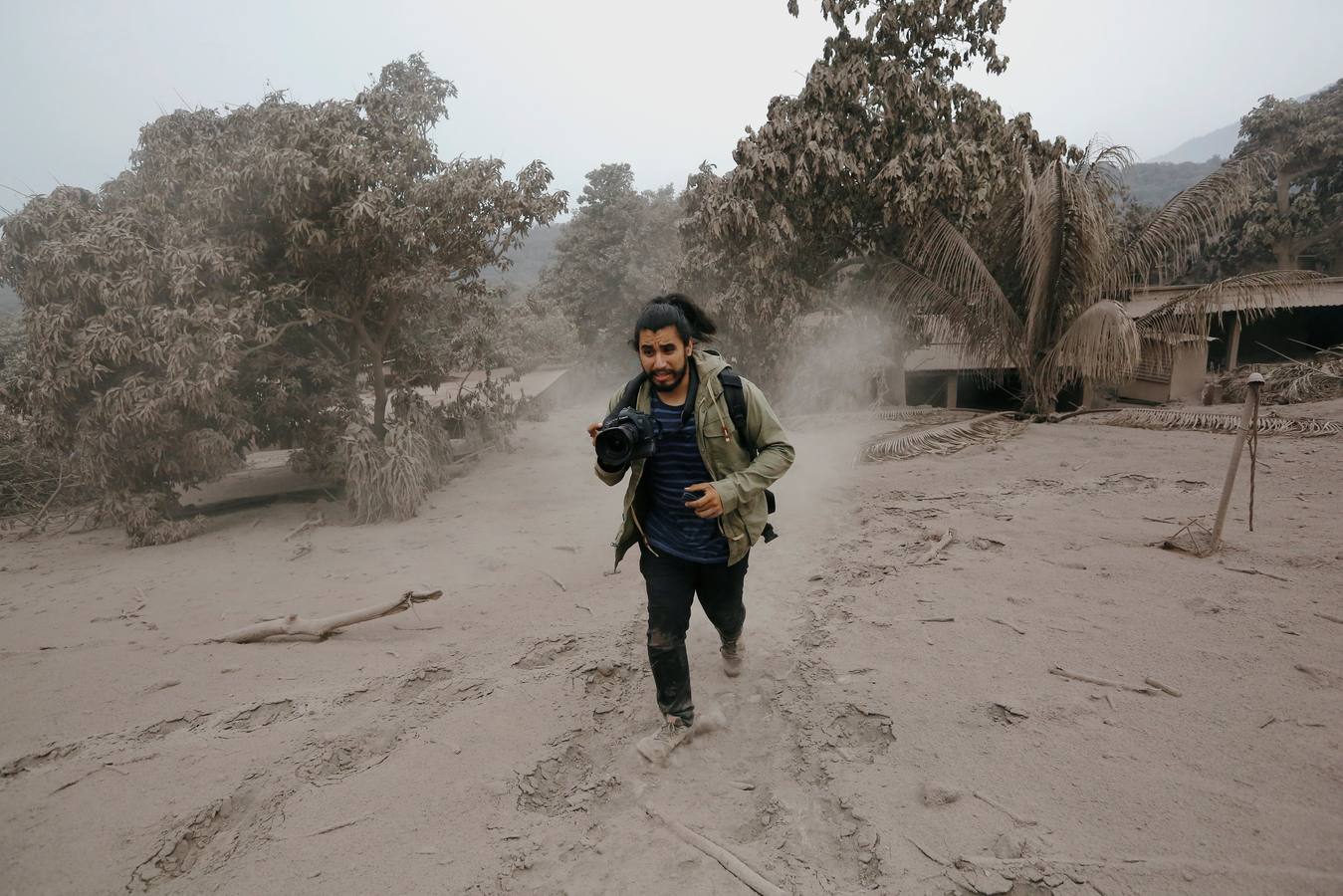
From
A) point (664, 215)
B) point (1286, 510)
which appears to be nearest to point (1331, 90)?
point (664, 215)

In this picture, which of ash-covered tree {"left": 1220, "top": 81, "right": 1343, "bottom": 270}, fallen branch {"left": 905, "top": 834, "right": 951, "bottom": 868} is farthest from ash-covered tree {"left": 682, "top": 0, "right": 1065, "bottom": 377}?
ash-covered tree {"left": 1220, "top": 81, "right": 1343, "bottom": 270}

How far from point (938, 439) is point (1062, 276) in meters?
2.74

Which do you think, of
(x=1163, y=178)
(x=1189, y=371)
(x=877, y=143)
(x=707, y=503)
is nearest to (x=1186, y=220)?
(x=877, y=143)

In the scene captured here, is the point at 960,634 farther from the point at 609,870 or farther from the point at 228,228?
the point at 228,228

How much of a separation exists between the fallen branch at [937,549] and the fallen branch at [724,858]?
2564mm

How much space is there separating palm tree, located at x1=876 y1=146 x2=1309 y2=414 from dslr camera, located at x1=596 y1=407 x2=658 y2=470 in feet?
23.3

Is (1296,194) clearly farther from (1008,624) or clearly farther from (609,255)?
(1008,624)

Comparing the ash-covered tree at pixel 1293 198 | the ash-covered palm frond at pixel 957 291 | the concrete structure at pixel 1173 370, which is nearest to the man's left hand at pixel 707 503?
the ash-covered palm frond at pixel 957 291

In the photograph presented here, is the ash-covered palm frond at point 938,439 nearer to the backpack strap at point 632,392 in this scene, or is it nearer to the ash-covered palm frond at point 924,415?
the ash-covered palm frond at point 924,415

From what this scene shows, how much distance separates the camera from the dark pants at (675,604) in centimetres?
248

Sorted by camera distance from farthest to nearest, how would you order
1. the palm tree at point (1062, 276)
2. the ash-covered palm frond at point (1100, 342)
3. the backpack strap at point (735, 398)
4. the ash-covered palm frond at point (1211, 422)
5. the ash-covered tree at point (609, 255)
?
the ash-covered tree at point (609, 255), the palm tree at point (1062, 276), the ash-covered palm frond at point (1100, 342), the ash-covered palm frond at point (1211, 422), the backpack strap at point (735, 398)

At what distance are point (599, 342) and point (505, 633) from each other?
1851 centimetres

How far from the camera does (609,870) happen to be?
2.03 metres

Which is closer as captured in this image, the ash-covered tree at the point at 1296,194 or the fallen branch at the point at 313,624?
the fallen branch at the point at 313,624
